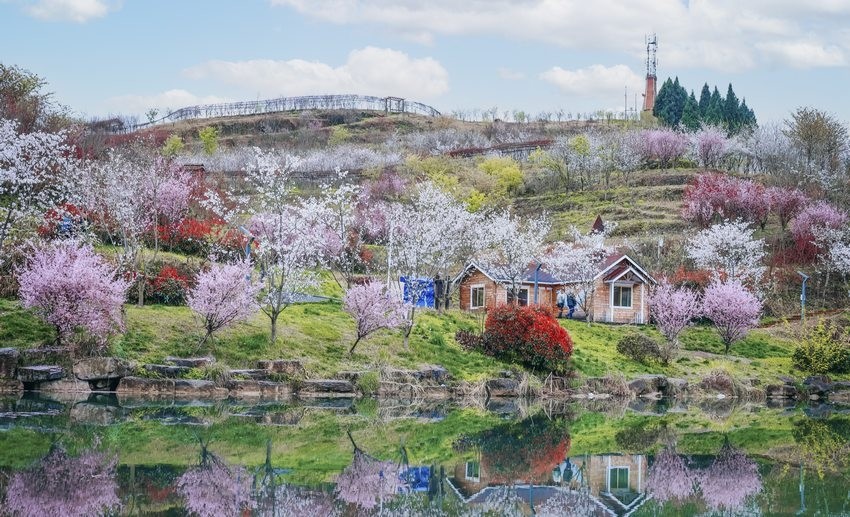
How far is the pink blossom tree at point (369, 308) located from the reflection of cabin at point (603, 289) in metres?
16.6

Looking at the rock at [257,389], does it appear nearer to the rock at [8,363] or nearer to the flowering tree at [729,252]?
the rock at [8,363]

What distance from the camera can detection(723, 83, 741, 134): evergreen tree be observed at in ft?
353

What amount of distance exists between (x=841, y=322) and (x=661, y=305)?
12.8m

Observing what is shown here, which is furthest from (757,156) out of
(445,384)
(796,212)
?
(445,384)

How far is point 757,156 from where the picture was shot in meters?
85.9

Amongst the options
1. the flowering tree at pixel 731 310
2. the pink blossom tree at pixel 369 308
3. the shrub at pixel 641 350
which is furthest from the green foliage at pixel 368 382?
the flowering tree at pixel 731 310

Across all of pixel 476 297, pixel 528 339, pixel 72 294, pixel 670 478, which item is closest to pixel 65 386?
pixel 72 294

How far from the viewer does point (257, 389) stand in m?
30.1

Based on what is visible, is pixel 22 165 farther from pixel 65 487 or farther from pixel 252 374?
pixel 65 487

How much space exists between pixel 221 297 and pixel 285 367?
9.83ft

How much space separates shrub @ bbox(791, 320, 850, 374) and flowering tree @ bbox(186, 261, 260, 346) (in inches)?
952

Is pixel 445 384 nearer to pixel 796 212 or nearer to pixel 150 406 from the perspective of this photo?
pixel 150 406

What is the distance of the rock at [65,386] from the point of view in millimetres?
27266

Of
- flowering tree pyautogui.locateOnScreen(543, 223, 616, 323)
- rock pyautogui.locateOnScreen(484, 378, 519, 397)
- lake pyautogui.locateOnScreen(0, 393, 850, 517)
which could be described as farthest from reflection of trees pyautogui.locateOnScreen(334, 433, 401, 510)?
flowering tree pyautogui.locateOnScreen(543, 223, 616, 323)
